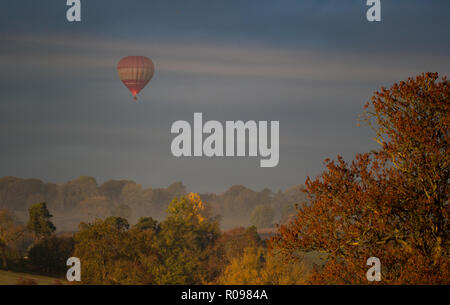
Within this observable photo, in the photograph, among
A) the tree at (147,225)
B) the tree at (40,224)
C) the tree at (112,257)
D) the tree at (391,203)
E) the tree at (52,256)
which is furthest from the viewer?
the tree at (147,225)

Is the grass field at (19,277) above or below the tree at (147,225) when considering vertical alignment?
below

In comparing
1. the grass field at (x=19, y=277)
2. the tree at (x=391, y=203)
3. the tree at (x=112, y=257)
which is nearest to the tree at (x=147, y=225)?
the grass field at (x=19, y=277)

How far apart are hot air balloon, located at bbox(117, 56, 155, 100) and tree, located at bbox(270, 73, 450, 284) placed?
91111 mm

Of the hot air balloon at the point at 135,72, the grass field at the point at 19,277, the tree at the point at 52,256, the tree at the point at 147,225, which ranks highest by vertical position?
the hot air balloon at the point at 135,72

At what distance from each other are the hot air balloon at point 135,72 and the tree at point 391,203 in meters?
91.1

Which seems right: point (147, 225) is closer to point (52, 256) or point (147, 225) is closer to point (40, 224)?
point (40, 224)

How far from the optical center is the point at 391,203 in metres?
21.4

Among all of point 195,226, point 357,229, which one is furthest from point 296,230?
point 195,226

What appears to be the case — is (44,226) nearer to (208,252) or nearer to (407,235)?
(208,252)

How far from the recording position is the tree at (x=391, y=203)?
70.6 feet

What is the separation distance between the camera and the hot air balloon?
370ft

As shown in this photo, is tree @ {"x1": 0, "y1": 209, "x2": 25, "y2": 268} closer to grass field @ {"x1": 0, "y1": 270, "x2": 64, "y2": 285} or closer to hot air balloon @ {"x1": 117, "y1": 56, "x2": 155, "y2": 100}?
grass field @ {"x1": 0, "y1": 270, "x2": 64, "y2": 285}

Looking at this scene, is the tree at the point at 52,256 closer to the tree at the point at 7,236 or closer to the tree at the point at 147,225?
the tree at the point at 7,236
